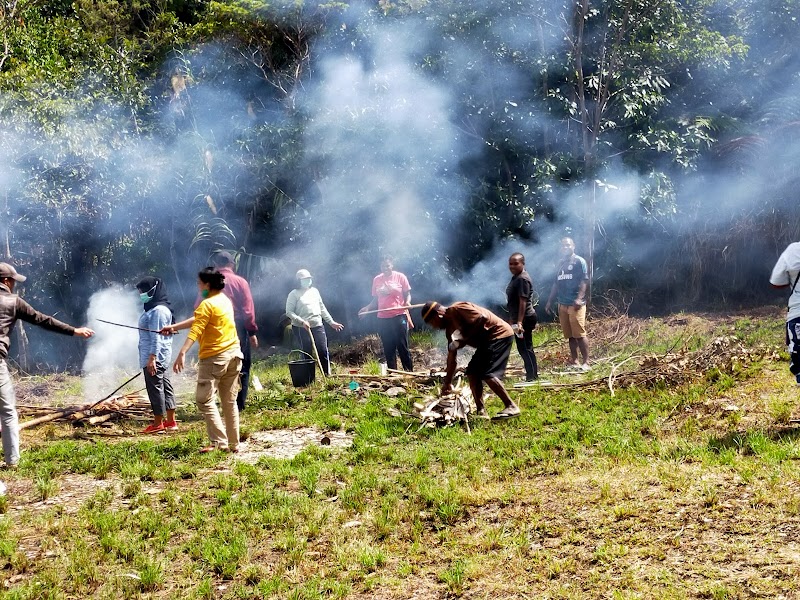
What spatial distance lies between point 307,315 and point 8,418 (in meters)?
4.22

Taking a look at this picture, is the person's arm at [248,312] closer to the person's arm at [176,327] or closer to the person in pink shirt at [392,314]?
the person's arm at [176,327]

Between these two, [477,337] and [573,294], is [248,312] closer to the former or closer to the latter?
[477,337]

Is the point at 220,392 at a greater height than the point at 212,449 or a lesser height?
greater

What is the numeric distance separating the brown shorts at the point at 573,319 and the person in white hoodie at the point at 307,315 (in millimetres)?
3042

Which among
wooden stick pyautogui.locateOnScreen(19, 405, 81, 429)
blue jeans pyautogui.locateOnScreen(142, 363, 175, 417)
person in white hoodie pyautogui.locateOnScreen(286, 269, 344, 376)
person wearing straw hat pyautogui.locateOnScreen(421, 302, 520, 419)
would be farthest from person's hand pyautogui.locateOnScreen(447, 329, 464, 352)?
wooden stick pyautogui.locateOnScreen(19, 405, 81, 429)

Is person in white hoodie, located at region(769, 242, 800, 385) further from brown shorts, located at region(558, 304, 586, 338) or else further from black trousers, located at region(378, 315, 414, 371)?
black trousers, located at region(378, 315, 414, 371)

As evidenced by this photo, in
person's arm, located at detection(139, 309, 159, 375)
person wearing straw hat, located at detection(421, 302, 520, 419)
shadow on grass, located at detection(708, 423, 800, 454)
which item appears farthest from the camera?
person's arm, located at detection(139, 309, 159, 375)

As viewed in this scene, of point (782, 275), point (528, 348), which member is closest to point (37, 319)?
point (528, 348)

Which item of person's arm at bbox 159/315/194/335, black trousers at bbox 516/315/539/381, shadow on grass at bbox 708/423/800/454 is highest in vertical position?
person's arm at bbox 159/315/194/335

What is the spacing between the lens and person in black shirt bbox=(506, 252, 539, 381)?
882 centimetres

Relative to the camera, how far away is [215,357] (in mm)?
Answer: 6594

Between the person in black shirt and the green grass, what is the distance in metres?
1.87

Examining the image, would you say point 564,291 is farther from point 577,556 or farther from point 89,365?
point 89,365

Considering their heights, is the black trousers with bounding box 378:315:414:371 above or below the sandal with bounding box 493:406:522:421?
above
